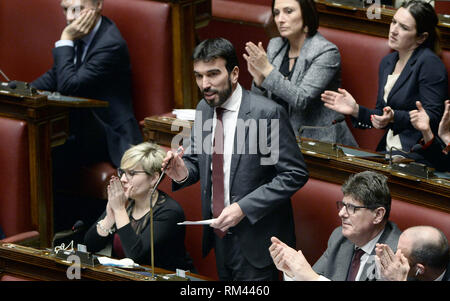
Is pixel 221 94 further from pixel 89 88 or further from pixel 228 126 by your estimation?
pixel 89 88

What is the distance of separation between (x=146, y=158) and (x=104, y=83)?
34cm

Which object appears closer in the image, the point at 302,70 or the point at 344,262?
the point at 344,262

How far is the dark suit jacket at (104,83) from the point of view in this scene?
57.3 inches

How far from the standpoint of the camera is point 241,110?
104 cm

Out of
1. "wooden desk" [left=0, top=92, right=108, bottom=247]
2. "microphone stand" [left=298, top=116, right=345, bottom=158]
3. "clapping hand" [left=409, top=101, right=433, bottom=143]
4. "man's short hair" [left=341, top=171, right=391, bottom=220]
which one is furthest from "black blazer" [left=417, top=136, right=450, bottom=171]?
"wooden desk" [left=0, top=92, right=108, bottom=247]

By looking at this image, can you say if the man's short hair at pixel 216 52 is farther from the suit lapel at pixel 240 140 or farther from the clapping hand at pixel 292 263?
the clapping hand at pixel 292 263

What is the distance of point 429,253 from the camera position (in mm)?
916

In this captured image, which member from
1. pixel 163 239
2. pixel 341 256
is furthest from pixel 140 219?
pixel 341 256

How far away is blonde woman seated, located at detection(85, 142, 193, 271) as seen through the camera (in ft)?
3.72

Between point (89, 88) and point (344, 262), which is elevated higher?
point (89, 88)
